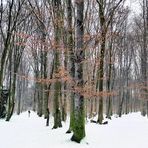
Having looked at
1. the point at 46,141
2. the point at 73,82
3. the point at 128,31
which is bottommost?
the point at 46,141

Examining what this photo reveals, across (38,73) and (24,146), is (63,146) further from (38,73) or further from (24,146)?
(38,73)

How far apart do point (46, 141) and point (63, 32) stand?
29.6 ft

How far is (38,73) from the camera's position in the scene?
131 ft

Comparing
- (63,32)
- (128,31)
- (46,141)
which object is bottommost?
(46,141)

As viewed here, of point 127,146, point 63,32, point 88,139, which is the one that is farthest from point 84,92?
point 63,32

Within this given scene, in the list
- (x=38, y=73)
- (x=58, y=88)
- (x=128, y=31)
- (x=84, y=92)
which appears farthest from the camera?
(x=128, y=31)

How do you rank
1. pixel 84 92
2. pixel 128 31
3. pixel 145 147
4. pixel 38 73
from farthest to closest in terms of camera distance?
pixel 128 31 → pixel 38 73 → pixel 84 92 → pixel 145 147

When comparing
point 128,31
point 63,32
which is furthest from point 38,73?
point 63,32

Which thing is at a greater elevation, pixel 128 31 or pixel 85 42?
pixel 128 31

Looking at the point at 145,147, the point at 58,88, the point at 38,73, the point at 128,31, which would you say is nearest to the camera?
the point at 145,147

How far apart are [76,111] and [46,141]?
180 centimetres

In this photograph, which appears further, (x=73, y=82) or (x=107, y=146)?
(x=73, y=82)

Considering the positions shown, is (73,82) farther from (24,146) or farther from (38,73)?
(38,73)

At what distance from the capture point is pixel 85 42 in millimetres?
14133
